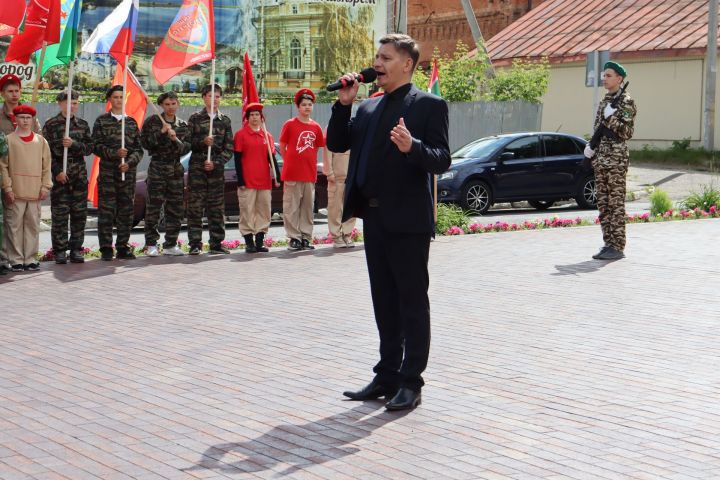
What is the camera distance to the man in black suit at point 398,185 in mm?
7047

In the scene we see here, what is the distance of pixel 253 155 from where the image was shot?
624 inches

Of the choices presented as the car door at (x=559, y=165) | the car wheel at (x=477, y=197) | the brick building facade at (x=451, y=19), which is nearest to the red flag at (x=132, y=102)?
the car wheel at (x=477, y=197)

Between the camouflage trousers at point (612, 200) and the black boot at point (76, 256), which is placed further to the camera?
the black boot at point (76, 256)

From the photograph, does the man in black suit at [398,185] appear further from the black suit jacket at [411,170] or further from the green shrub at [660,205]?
the green shrub at [660,205]

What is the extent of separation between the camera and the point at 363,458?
6.02 m

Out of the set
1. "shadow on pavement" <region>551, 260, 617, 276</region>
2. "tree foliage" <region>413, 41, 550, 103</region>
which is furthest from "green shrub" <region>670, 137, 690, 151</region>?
"shadow on pavement" <region>551, 260, 617, 276</region>

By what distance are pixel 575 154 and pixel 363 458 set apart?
19269 mm

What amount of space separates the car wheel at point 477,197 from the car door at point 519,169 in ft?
0.63

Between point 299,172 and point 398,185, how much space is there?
9.01m

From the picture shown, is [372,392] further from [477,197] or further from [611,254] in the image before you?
[477,197]

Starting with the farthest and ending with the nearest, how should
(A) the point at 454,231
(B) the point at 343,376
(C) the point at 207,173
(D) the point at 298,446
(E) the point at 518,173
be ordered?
(E) the point at 518,173, (A) the point at 454,231, (C) the point at 207,173, (B) the point at 343,376, (D) the point at 298,446

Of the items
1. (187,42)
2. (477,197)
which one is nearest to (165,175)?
(187,42)

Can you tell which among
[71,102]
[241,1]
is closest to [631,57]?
[241,1]

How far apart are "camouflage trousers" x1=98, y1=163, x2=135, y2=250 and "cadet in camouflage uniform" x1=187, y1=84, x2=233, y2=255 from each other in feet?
2.93
